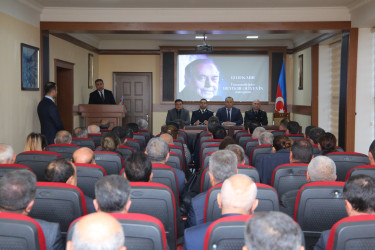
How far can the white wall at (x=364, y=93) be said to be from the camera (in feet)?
26.0

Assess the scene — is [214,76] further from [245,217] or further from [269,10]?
[245,217]

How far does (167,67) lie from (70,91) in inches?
119

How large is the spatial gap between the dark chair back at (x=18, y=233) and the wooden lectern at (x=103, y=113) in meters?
7.33

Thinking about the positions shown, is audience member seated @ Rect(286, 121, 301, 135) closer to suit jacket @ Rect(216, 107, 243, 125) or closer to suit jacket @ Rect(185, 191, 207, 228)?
suit jacket @ Rect(216, 107, 243, 125)

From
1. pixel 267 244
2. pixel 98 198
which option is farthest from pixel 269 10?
pixel 267 244

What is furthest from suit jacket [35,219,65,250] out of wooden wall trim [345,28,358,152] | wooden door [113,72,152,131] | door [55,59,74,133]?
wooden door [113,72,152,131]

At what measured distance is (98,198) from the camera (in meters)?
2.17

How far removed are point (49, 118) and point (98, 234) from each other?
6.22m

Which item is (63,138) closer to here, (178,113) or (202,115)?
(178,113)

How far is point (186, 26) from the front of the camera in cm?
808

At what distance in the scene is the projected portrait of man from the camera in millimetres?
12023

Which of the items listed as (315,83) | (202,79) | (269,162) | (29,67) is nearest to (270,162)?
(269,162)

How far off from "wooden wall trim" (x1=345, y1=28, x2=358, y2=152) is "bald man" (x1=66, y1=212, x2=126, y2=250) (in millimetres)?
7438

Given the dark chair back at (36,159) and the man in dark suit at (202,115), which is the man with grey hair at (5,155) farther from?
the man in dark suit at (202,115)
